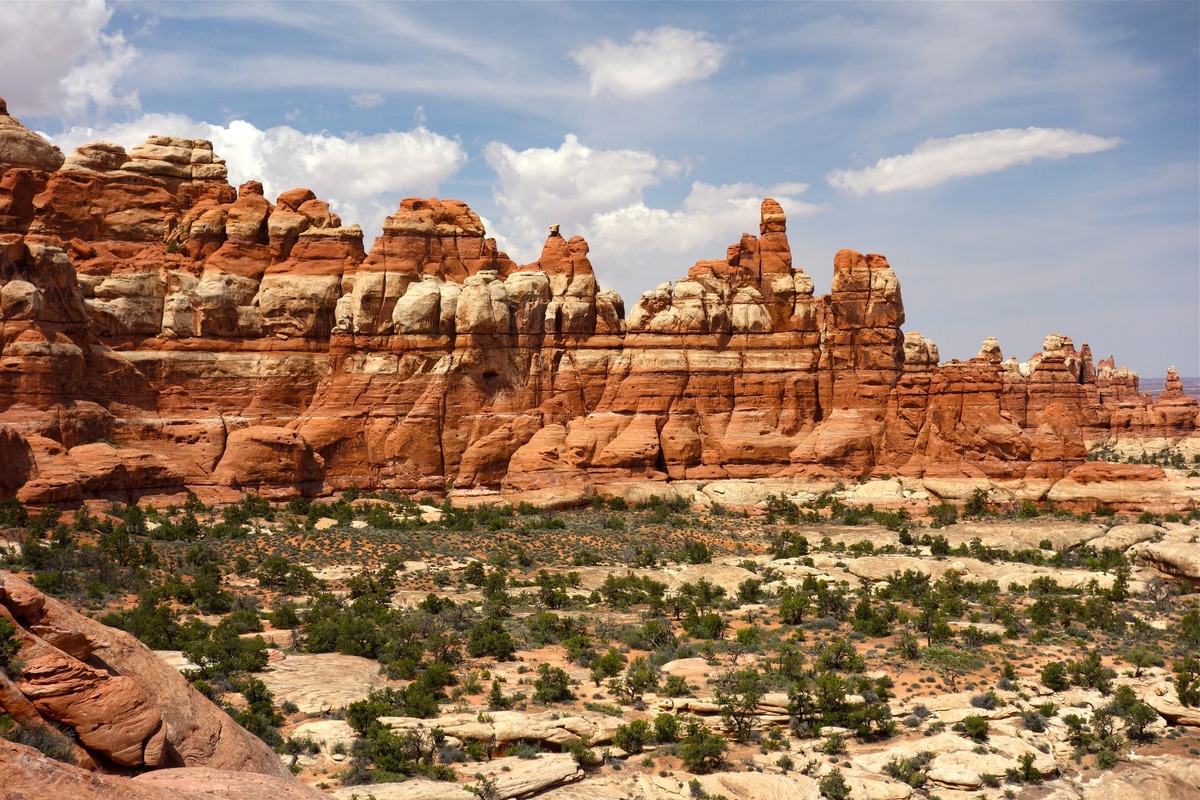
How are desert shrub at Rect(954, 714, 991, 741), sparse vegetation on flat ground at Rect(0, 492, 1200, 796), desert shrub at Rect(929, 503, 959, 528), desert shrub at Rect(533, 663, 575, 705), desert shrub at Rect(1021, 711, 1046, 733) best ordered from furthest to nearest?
desert shrub at Rect(929, 503, 959, 528), desert shrub at Rect(533, 663, 575, 705), desert shrub at Rect(1021, 711, 1046, 733), desert shrub at Rect(954, 714, 991, 741), sparse vegetation on flat ground at Rect(0, 492, 1200, 796)

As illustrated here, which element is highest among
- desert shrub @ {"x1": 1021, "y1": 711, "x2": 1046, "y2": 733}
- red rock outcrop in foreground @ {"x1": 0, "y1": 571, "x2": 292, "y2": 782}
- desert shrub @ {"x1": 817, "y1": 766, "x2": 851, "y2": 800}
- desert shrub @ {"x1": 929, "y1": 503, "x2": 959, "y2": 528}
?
red rock outcrop in foreground @ {"x1": 0, "y1": 571, "x2": 292, "y2": 782}

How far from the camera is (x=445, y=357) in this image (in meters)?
62.5

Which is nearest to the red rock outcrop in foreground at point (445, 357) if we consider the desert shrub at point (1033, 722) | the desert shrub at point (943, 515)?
the desert shrub at point (943, 515)


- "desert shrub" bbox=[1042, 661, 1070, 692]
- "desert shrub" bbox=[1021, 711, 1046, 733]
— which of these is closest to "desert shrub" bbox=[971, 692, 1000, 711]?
"desert shrub" bbox=[1021, 711, 1046, 733]

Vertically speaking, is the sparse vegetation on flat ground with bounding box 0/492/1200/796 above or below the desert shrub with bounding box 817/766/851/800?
above

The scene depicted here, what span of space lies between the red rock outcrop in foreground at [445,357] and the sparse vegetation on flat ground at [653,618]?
4159 millimetres

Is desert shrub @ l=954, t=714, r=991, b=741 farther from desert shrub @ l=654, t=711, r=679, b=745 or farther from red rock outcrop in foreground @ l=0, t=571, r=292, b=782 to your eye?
red rock outcrop in foreground @ l=0, t=571, r=292, b=782

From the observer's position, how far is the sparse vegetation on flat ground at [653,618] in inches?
1058

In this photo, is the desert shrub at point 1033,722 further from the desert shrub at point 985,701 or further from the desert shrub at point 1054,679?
the desert shrub at point 1054,679

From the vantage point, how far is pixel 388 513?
5466cm

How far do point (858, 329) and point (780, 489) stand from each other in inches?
483

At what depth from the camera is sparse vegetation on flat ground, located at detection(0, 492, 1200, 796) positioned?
2688cm

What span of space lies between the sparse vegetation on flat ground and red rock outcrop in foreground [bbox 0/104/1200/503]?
4.16 m

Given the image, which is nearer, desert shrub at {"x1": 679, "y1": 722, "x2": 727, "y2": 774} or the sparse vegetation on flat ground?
desert shrub at {"x1": 679, "y1": 722, "x2": 727, "y2": 774}
